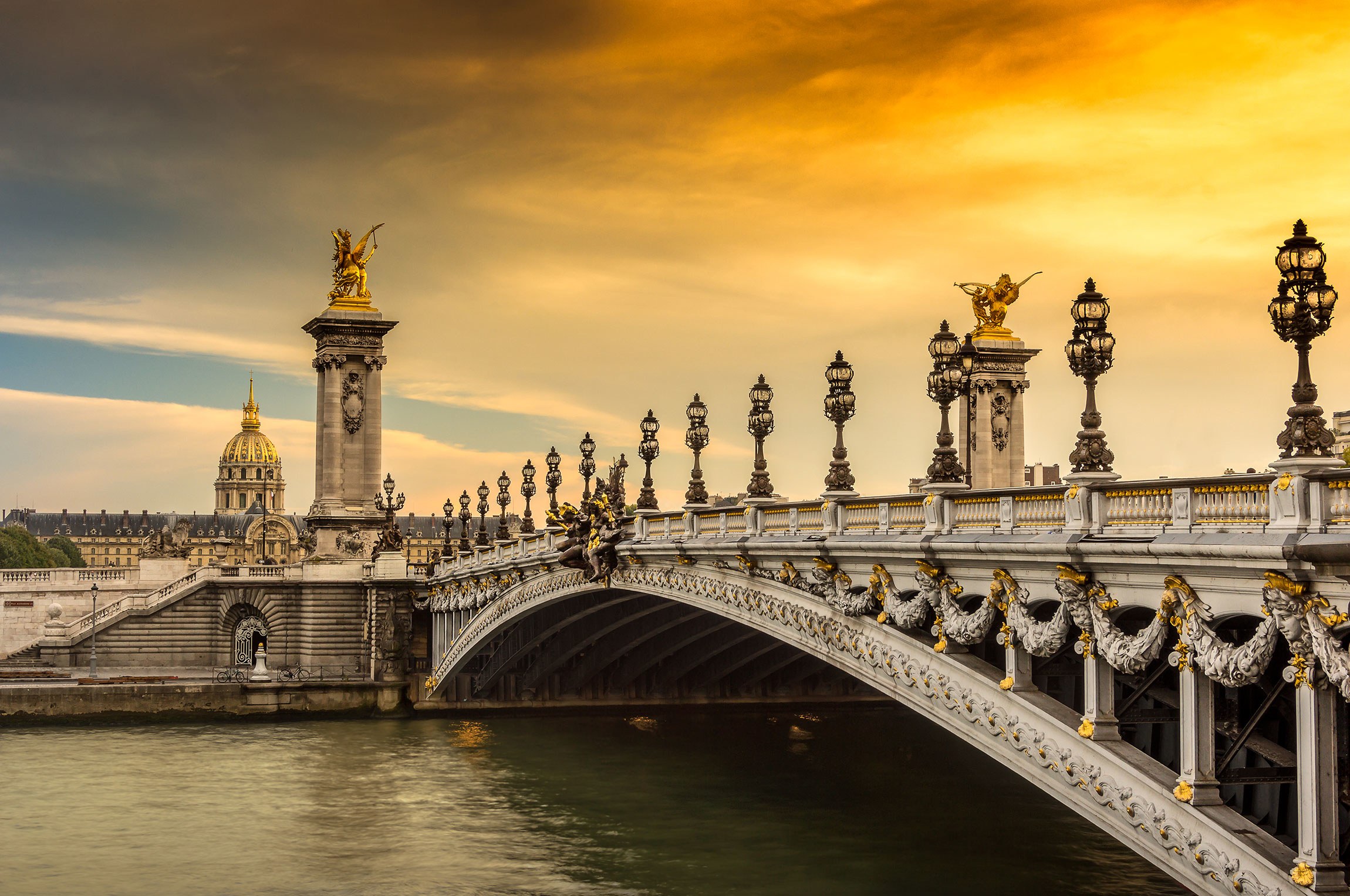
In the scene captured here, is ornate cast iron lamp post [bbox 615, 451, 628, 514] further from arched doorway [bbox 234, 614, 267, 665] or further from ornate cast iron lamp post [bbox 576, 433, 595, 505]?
arched doorway [bbox 234, 614, 267, 665]

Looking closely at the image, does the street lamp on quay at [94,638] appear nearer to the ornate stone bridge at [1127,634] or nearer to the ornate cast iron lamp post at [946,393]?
the ornate stone bridge at [1127,634]

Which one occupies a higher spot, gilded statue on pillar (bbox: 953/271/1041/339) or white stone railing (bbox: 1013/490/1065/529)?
gilded statue on pillar (bbox: 953/271/1041/339)

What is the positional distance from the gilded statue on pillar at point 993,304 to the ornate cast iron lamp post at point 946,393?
39927 millimetres

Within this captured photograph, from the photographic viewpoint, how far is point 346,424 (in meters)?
84.2

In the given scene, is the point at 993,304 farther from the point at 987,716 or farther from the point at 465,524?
the point at 987,716

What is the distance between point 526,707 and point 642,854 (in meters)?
25.5

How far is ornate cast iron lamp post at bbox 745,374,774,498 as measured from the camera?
31.8 m

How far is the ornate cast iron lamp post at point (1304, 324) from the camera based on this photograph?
49.1 ft

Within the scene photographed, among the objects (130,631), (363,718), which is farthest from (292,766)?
(130,631)

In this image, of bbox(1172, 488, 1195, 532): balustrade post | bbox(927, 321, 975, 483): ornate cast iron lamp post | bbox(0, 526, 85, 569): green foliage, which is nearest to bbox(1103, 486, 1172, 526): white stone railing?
bbox(1172, 488, 1195, 532): balustrade post

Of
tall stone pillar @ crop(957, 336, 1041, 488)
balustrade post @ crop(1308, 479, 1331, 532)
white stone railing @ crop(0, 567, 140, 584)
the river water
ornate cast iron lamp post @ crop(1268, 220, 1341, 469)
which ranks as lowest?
the river water

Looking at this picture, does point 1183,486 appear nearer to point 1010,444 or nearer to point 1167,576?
point 1167,576

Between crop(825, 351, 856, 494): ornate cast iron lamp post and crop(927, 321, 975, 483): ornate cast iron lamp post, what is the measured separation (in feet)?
9.38

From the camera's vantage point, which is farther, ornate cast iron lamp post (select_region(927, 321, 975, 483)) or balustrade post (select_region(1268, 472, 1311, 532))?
ornate cast iron lamp post (select_region(927, 321, 975, 483))
